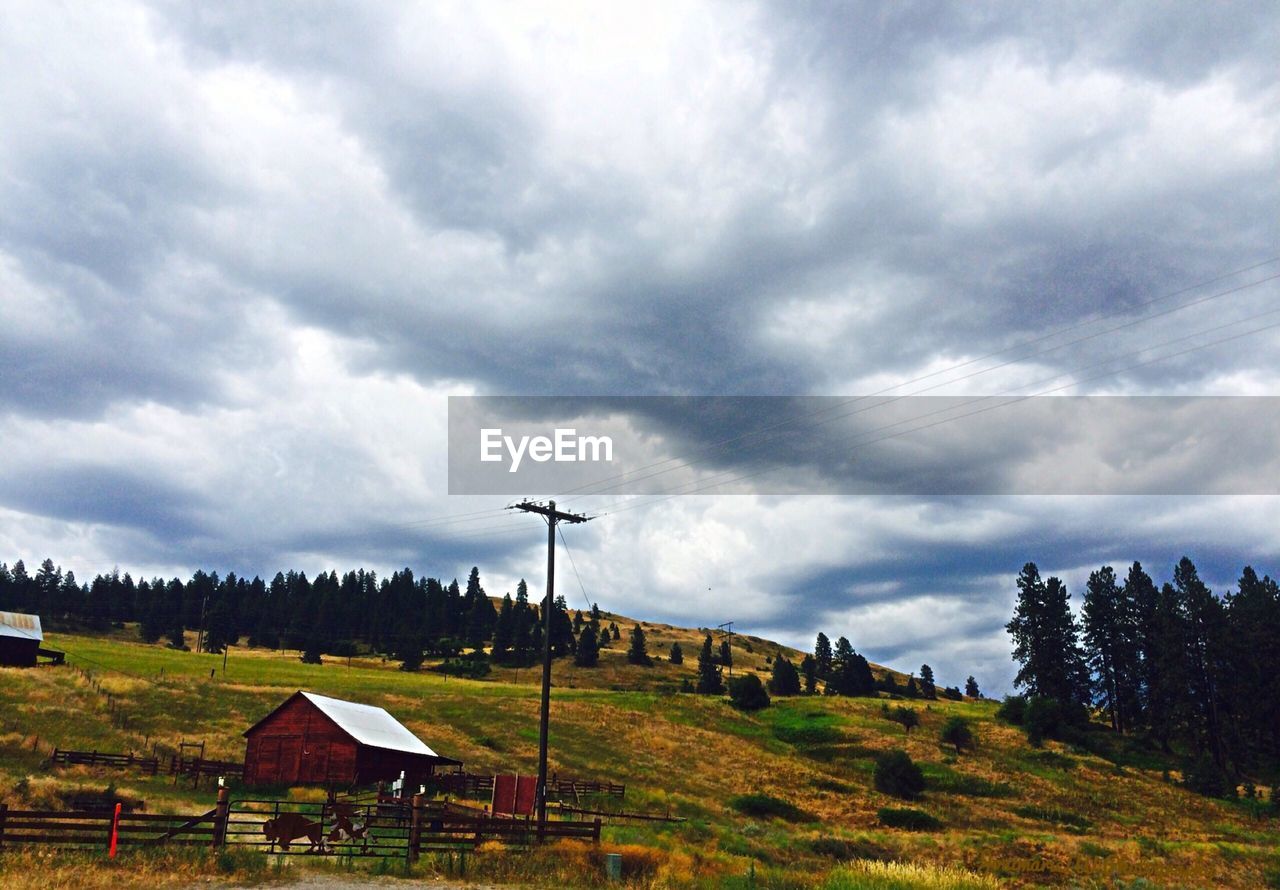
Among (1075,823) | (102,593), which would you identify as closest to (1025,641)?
(1075,823)

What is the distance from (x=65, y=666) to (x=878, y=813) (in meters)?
65.5

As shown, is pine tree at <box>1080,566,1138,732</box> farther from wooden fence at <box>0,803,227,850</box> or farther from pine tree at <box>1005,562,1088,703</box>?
wooden fence at <box>0,803,227,850</box>

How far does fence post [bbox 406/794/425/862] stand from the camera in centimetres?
2227

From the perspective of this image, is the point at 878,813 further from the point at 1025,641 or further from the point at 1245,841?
the point at 1025,641

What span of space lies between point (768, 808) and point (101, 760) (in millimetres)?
36239

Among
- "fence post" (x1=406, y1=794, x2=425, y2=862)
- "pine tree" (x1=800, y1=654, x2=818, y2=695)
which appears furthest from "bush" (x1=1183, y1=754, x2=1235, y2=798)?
"fence post" (x1=406, y1=794, x2=425, y2=862)

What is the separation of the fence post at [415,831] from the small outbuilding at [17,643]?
66456 mm

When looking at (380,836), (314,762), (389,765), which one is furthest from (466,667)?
(380,836)

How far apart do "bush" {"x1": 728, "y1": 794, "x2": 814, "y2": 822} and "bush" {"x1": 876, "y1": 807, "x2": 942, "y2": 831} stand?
4.65 m

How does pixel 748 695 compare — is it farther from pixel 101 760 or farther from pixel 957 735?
pixel 101 760

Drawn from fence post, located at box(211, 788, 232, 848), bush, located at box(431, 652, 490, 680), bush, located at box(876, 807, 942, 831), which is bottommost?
bush, located at box(876, 807, 942, 831)

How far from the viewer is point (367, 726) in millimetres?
51188

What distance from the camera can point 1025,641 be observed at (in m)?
101

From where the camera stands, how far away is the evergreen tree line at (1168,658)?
86562mm
